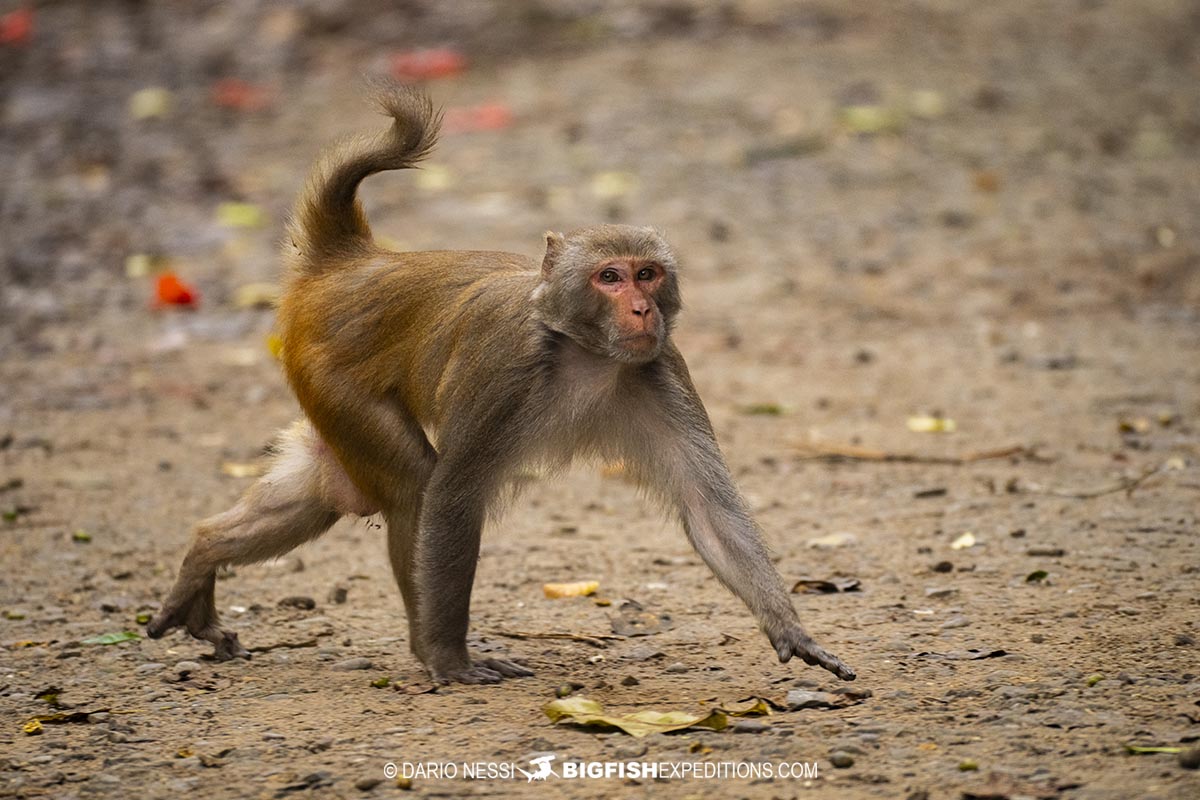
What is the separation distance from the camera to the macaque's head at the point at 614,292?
4.55 metres

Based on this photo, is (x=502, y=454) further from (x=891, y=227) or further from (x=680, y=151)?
(x=680, y=151)

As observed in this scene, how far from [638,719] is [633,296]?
119 centimetres

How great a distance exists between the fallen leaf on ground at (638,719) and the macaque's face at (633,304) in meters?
1.00

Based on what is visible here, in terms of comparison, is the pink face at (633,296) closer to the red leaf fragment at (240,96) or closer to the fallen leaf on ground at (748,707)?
the fallen leaf on ground at (748,707)

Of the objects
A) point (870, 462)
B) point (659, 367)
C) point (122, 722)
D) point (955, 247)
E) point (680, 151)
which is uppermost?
point (680, 151)

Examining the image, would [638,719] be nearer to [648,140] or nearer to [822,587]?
[822,587]

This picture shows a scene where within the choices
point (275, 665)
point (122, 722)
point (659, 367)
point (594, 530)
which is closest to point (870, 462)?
point (594, 530)

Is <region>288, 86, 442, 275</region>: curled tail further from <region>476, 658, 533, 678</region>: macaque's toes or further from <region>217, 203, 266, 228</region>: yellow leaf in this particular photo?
<region>217, 203, 266, 228</region>: yellow leaf

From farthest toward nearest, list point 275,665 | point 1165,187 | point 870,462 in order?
point 1165,187
point 870,462
point 275,665

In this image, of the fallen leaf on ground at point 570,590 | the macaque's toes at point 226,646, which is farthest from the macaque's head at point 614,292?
the macaque's toes at point 226,646

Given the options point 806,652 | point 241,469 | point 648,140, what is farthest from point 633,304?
point 648,140

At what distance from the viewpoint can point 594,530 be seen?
21.7ft

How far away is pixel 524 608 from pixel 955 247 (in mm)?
5440

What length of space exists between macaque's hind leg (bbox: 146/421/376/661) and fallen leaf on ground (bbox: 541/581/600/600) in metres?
0.91
